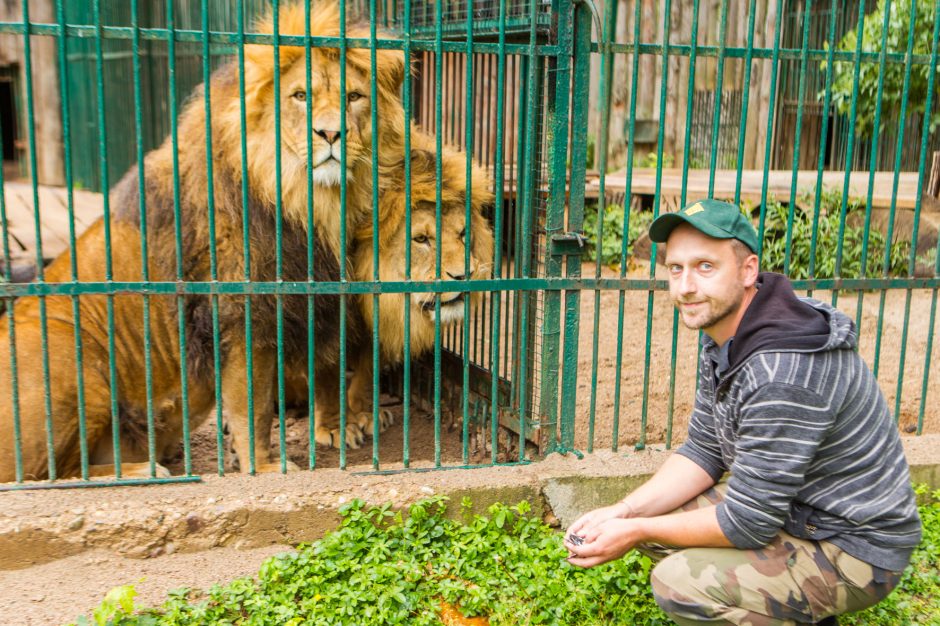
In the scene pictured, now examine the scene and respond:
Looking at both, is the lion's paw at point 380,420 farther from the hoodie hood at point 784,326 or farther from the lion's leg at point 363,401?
the hoodie hood at point 784,326

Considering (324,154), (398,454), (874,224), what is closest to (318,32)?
(324,154)

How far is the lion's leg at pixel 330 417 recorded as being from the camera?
5.19 m

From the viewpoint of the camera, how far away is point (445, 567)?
3.52 metres

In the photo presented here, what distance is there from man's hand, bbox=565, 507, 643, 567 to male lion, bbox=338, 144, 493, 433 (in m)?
1.69

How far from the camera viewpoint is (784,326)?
2695mm

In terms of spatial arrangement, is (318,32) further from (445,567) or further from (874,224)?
(874,224)

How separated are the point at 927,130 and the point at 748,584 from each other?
235 centimetres

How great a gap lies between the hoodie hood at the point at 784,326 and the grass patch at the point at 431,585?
3.66 ft

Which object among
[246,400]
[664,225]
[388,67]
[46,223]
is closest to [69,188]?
[246,400]

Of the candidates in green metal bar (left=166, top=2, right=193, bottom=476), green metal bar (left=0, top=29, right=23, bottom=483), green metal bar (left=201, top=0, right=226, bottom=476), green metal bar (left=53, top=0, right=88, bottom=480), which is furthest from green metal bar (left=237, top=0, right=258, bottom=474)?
green metal bar (left=0, top=29, right=23, bottom=483)

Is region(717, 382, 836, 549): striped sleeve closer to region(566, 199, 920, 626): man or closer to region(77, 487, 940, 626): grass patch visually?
region(566, 199, 920, 626): man

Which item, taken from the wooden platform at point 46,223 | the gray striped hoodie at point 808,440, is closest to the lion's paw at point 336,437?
the wooden platform at point 46,223

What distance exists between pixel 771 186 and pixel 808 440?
20.0ft

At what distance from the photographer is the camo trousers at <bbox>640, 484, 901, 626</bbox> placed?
9.04 feet
